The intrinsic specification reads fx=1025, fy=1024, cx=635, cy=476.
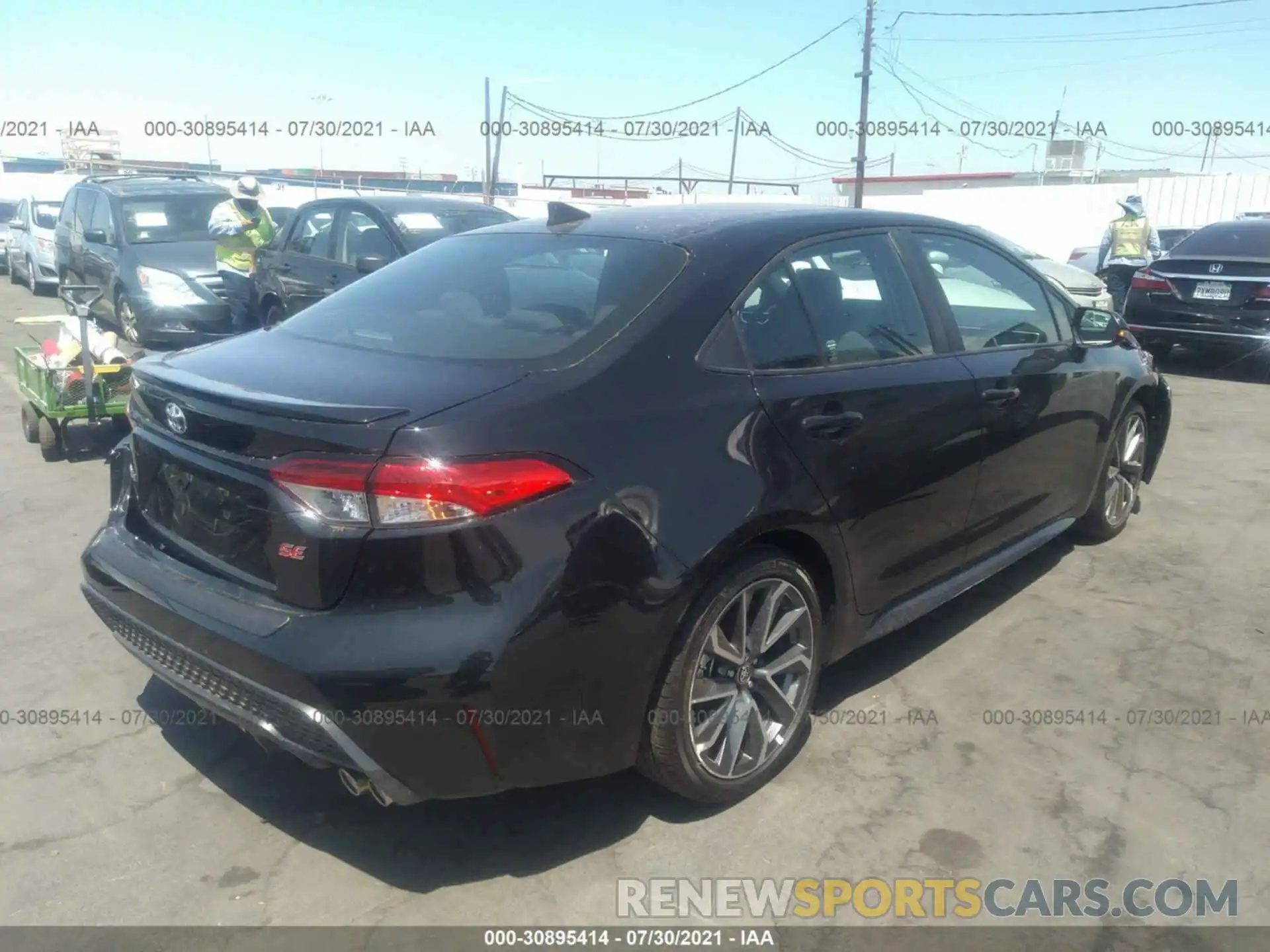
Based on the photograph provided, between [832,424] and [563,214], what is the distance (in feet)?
4.21

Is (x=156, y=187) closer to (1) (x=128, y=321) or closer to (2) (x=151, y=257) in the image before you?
(2) (x=151, y=257)

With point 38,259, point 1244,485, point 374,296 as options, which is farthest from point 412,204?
point 38,259

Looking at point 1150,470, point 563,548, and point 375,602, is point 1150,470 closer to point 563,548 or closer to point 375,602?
point 563,548

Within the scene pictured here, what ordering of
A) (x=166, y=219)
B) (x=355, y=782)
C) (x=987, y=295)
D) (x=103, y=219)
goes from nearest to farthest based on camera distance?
(x=355, y=782)
(x=987, y=295)
(x=166, y=219)
(x=103, y=219)

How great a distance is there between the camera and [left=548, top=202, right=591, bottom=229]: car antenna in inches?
142

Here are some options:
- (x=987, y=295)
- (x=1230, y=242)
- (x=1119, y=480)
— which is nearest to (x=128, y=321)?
(x=987, y=295)

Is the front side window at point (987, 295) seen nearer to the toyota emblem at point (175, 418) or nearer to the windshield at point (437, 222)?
the toyota emblem at point (175, 418)

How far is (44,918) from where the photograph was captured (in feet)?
8.30

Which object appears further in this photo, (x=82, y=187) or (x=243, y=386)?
(x=82, y=187)

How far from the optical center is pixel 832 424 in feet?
10.1

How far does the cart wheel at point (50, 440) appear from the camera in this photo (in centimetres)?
652

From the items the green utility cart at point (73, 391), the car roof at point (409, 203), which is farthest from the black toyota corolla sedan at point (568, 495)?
the car roof at point (409, 203)

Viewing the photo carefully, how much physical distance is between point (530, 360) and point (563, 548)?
562mm

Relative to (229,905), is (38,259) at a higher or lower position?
higher
